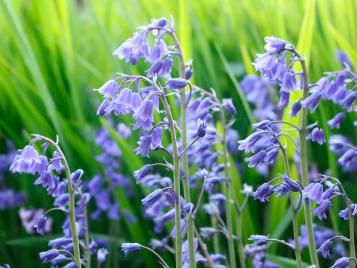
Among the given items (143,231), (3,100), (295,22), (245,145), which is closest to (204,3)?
(295,22)

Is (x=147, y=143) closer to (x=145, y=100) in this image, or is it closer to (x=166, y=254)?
(x=145, y=100)

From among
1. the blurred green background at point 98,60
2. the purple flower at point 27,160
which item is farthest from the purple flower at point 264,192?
the blurred green background at point 98,60

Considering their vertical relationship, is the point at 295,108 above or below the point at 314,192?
above

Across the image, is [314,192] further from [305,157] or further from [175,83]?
[175,83]

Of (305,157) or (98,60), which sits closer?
(305,157)

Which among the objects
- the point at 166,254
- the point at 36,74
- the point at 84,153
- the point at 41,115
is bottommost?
the point at 166,254

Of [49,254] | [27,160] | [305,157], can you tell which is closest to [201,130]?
[305,157]

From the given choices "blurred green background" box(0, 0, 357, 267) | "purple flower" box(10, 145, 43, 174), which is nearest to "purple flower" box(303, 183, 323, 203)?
"purple flower" box(10, 145, 43, 174)

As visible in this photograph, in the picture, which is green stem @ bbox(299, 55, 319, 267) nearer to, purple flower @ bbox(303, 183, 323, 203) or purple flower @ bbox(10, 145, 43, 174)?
purple flower @ bbox(303, 183, 323, 203)

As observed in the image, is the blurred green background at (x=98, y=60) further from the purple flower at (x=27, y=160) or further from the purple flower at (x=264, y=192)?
the purple flower at (x=27, y=160)
